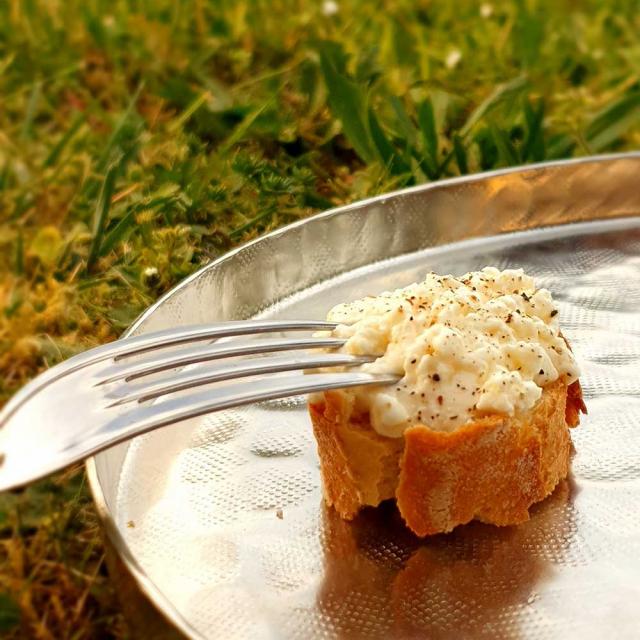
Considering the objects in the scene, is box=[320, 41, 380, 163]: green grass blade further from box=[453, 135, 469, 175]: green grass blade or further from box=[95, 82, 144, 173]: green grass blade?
box=[95, 82, 144, 173]: green grass blade

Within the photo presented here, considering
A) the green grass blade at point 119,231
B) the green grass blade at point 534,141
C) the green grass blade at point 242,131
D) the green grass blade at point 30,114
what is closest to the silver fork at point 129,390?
the green grass blade at point 119,231

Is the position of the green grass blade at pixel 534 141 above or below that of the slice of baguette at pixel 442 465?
below

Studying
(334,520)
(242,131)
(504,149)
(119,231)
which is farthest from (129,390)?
(504,149)

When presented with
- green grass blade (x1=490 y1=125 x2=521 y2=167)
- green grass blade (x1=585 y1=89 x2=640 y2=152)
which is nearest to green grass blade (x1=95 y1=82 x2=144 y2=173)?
green grass blade (x1=490 y1=125 x2=521 y2=167)

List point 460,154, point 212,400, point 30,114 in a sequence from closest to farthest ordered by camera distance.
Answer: point 212,400, point 460,154, point 30,114

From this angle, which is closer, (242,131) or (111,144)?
(242,131)

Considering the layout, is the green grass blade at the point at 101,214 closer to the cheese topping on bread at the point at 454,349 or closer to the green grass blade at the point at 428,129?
the green grass blade at the point at 428,129

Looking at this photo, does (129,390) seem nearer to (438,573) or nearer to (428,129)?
(438,573)
